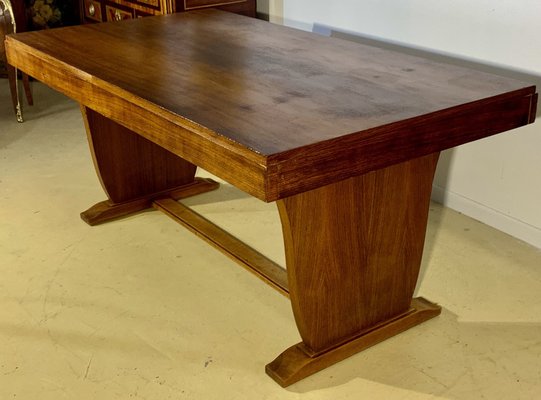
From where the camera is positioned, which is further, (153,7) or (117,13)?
(117,13)

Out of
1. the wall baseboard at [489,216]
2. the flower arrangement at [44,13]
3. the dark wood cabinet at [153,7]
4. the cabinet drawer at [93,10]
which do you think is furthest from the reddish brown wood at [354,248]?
the flower arrangement at [44,13]

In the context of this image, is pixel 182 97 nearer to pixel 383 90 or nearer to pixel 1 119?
pixel 383 90

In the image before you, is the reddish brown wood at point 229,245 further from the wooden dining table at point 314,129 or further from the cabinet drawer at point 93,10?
the cabinet drawer at point 93,10

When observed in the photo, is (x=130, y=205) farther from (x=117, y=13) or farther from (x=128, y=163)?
(x=117, y=13)

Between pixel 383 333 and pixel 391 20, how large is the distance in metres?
1.33

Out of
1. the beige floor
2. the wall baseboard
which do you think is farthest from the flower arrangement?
the wall baseboard

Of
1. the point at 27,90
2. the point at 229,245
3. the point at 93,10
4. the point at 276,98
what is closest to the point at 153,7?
the point at 93,10

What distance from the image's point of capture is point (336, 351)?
200cm

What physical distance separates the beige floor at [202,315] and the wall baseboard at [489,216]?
0.03 m

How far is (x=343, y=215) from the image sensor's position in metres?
1.88

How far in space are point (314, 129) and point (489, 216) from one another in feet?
4.37

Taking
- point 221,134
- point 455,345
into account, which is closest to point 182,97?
point 221,134

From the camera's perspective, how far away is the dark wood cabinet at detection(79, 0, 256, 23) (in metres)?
3.49

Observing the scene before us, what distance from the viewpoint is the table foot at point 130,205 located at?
2.81m
